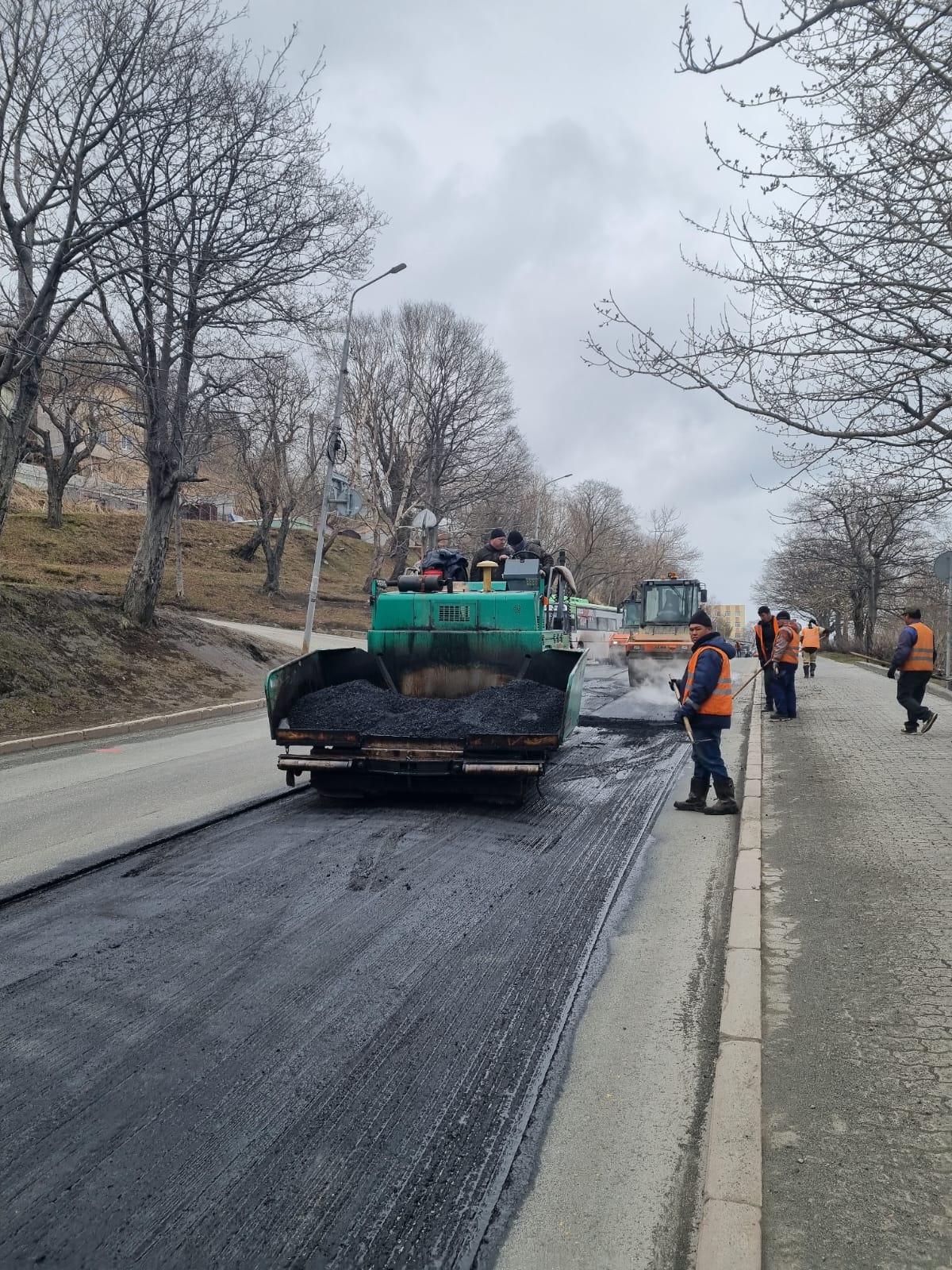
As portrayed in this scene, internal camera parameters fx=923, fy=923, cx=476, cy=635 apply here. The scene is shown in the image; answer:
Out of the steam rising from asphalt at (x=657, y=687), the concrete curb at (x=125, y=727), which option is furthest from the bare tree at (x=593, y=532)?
the concrete curb at (x=125, y=727)

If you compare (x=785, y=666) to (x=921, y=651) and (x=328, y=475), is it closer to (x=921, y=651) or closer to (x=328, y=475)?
(x=921, y=651)

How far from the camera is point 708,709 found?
320 inches

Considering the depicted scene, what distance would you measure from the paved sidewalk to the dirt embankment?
1077 cm

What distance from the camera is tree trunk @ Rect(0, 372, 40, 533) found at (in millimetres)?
14320

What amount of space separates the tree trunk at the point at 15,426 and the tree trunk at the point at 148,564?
14.1 ft

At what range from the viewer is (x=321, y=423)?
134 ft

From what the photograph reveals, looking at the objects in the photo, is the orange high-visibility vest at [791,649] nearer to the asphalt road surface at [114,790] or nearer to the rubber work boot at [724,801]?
the rubber work boot at [724,801]

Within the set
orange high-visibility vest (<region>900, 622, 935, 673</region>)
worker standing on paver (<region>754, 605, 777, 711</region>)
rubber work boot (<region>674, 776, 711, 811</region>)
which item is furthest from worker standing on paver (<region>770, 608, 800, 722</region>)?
rubber work boot (<region>674, 776, 711, 811</region>)

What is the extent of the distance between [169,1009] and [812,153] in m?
8.07

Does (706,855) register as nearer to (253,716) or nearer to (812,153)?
(812,153)

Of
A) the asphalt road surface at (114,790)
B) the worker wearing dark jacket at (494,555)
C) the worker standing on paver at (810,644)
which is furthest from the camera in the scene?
the worker standing on paver at (810,644)

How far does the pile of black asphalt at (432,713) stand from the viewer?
825 cm

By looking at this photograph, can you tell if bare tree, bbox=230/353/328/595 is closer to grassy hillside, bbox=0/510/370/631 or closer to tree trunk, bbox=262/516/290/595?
tree trunk, bbox=262/516/290/595

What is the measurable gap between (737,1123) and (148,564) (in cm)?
1801
